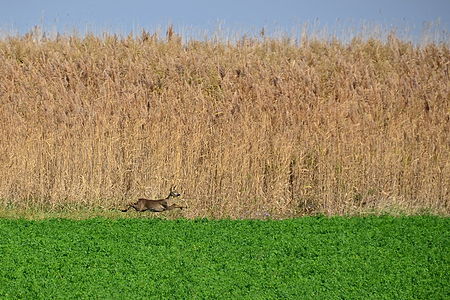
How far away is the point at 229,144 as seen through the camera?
31.1 ft

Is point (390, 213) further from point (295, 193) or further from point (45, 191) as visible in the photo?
point (45, 191)

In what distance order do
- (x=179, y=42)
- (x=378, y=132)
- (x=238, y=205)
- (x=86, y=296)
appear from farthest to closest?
(x=179, y=42) < (x=378, y=132) < (x=238, y=205) < (x=86, y=296)

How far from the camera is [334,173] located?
930 cm

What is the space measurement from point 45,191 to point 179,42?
5.44m

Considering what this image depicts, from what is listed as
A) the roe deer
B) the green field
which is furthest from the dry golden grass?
the green field

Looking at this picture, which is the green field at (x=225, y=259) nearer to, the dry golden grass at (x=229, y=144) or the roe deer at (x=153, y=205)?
the roe deer at (x=153, y=205)

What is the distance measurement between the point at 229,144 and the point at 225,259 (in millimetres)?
3301

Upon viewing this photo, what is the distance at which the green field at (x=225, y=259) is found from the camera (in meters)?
5.52

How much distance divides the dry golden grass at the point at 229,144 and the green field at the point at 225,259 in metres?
1.10

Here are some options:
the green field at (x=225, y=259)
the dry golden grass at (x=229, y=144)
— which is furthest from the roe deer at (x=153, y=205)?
the green field at (x=225, y=259)

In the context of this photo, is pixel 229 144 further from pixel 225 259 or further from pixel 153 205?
pixel 225 259

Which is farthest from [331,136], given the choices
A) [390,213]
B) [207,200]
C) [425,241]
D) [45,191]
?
[45,191]

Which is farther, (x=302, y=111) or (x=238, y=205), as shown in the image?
(x=302, y=111)

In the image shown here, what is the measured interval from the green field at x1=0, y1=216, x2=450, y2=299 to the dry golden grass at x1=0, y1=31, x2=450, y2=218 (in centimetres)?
110
